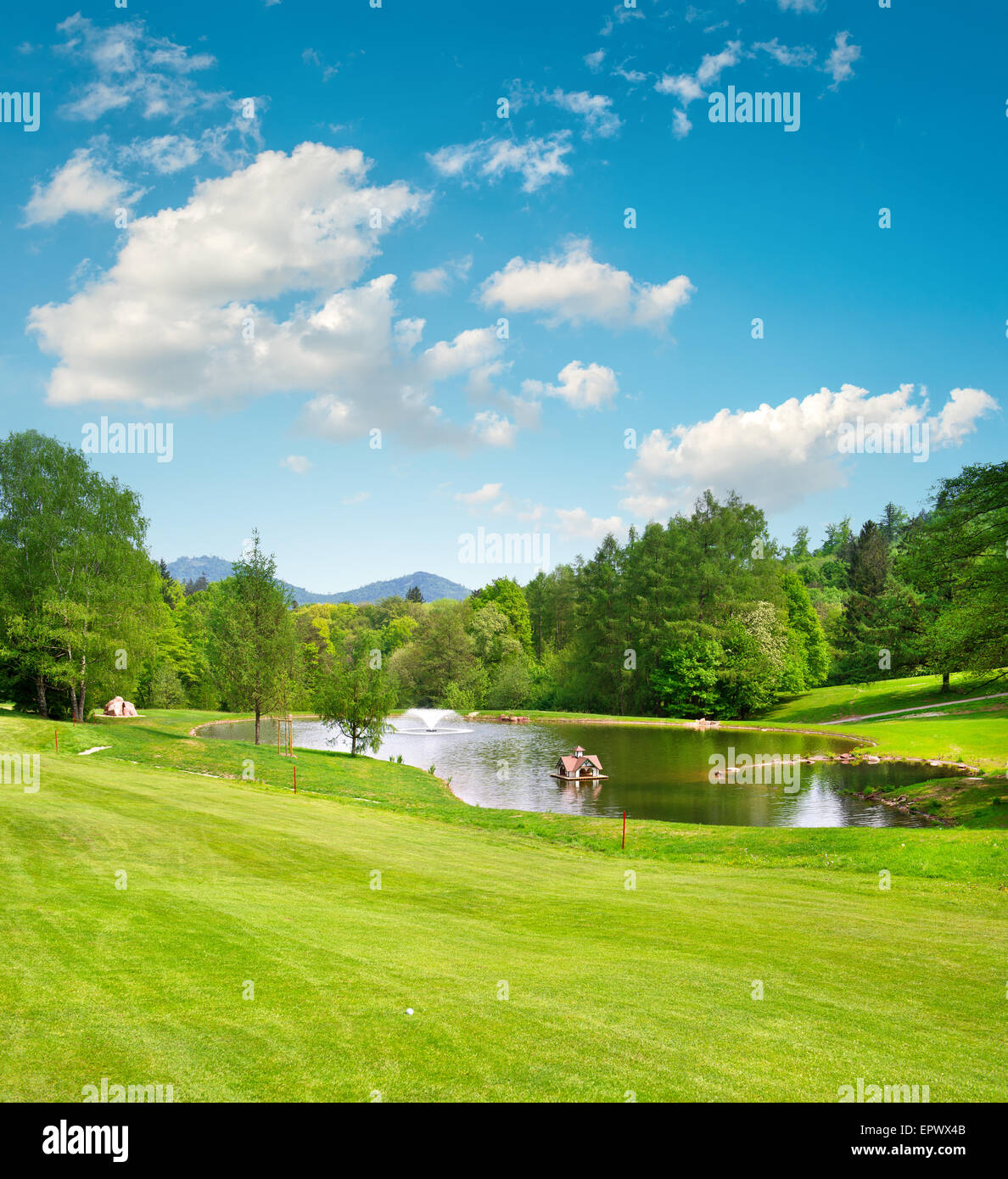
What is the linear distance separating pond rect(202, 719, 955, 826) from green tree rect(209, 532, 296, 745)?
5.18 meters

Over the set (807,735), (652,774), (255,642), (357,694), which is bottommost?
(807,735)

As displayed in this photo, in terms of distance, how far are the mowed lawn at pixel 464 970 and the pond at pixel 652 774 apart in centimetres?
1261

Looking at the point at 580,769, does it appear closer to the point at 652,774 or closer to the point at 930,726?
the point at 652,774

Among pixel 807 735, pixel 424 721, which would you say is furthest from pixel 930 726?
pixel 424 721

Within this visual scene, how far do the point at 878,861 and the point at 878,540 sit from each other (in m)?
82.9

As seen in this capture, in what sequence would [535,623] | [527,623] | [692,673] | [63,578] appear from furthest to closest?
[535,623]
[527,623]
[692,673]
[63,578]

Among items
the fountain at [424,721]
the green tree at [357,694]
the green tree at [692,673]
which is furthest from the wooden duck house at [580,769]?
the green tree at [692,673]

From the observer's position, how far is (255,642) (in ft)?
135

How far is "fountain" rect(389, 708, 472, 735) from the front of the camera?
6950 centimetres

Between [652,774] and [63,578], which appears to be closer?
[652,774]

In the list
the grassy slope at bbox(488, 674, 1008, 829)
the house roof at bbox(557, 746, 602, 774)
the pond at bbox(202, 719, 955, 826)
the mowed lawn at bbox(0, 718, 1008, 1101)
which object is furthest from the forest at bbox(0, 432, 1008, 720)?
the mowed lawn at bbox(0, 718, 1008, 1101)

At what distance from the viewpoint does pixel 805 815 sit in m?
29.9

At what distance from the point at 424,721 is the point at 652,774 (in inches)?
1673

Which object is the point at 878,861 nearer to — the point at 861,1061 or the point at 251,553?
the point at 861,1061
